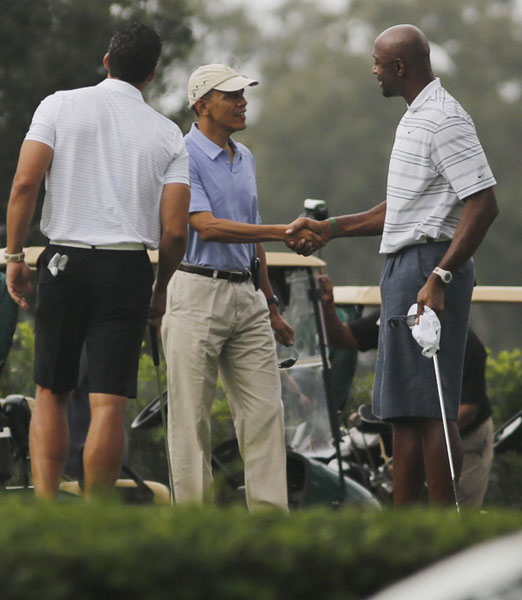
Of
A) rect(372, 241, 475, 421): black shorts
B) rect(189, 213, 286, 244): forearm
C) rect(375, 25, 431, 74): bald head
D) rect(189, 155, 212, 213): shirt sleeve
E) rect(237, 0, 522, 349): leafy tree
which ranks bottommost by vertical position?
rect(372, 241, 475, 421): black shorts

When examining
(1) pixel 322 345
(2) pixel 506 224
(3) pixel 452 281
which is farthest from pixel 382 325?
(2) pixel 506 224

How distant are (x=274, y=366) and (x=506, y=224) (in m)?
37.5

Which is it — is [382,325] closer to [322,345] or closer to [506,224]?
[322,345]

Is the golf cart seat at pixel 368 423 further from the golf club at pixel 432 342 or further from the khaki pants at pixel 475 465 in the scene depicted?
the golf club at pixel 432 342

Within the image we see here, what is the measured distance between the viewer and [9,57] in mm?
14883

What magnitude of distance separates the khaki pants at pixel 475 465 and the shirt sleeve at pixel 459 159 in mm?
2634

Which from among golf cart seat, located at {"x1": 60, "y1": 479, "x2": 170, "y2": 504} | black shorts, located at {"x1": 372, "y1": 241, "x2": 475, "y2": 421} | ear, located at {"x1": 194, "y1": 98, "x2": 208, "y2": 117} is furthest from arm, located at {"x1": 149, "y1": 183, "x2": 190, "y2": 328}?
golf cart seat, located at {"x1": 60, "y1": 479, "x2": 170, "y2": 504}

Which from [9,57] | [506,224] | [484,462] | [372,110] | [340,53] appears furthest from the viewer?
[340,53]

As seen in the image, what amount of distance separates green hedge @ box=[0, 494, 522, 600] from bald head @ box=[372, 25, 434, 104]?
3309mm

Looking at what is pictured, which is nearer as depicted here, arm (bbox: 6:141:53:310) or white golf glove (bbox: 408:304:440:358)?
white golf glove (bbox: 408:304:440:358)

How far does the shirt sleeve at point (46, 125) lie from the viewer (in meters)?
5.41

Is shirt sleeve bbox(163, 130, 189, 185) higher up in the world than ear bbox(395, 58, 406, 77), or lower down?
lower down

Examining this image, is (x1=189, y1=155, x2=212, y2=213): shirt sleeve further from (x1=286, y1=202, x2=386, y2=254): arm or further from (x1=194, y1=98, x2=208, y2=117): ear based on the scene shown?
(x1=286, y1=202, x2=386, y2=254): arm

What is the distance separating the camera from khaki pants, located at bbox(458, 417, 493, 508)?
7.75 metres
